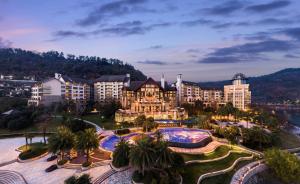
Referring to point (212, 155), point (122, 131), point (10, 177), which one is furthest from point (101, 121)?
point (212, 155)

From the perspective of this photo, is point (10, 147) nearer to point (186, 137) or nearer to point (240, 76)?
point (186, 137)

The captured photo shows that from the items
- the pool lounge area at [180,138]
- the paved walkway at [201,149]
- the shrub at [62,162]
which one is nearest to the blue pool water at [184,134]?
the pool lounge area at [180,138]

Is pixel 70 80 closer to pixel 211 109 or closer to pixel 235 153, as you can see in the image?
pixel 211 109

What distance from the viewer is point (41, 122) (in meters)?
58.1

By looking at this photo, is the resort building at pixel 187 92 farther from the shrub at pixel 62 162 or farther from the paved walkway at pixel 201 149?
the shrub at pixel 62 162

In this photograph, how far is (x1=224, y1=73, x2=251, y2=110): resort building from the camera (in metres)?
89.6

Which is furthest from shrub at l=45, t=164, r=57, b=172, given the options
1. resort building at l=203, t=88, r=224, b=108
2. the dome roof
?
the dome roof

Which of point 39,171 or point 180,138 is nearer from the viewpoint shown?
point 39,171

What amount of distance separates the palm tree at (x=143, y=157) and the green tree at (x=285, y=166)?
60.4 feet

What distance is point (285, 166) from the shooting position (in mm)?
30219

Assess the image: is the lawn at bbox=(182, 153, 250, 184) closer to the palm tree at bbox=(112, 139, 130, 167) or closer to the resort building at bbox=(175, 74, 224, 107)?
the palm tree at bbox=(112, 139, 130, 167)

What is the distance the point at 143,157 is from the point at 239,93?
75024mm

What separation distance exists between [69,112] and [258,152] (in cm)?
4998

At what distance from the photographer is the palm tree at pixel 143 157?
25.0 m
